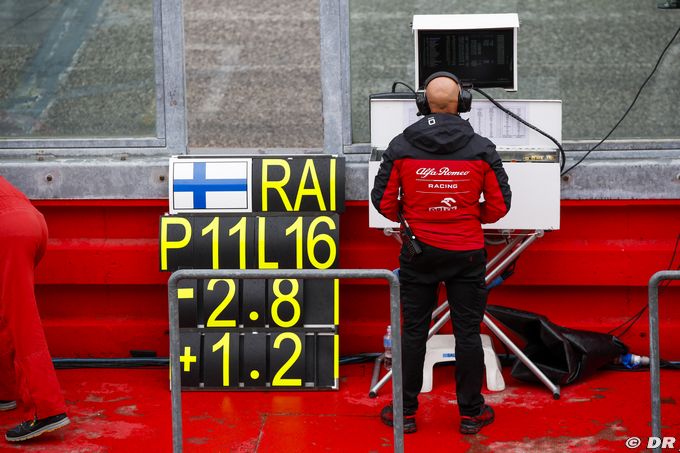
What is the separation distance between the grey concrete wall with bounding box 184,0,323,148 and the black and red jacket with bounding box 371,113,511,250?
161cm

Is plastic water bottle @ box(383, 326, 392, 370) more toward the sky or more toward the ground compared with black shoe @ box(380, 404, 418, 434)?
more toward the sky

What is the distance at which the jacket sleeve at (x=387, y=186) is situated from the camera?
18.2 feet

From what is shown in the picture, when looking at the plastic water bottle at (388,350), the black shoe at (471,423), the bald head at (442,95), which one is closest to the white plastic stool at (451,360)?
the plastic water bottle at (388,350)

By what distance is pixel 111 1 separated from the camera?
720cm

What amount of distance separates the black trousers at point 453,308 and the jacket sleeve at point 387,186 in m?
0.25

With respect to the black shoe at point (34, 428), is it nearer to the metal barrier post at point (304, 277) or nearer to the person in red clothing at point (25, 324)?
the person in red clothing at point (25, 324)

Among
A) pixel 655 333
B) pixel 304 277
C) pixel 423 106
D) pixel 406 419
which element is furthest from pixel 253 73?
pixel 655 333

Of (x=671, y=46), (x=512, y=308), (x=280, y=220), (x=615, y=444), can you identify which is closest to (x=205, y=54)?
(x=280, y=220)

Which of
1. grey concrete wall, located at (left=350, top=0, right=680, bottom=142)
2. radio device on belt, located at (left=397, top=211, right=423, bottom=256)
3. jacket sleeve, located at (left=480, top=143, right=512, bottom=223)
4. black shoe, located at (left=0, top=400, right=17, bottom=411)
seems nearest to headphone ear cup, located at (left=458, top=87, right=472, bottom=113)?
jacket sleeve, located at (left=480, top=143, right=512, bottom=223)

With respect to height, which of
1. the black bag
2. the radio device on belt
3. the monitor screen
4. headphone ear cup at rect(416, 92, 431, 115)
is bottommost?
the black bag

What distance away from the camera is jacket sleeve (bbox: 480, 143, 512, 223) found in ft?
18.1

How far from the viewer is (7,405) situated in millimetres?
6238

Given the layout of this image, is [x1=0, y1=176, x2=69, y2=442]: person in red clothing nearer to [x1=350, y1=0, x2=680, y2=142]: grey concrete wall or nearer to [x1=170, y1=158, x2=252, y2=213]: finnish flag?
[x1=170, y1=158, x2=252, y2=213]: finnish flag

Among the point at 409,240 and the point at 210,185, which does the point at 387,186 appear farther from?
the point at 210,185
